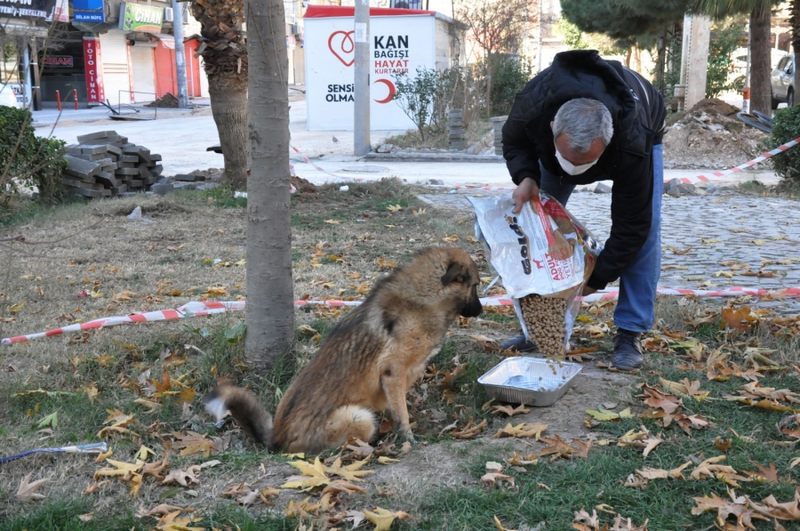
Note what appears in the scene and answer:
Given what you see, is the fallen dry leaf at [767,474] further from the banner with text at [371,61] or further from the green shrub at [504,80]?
the banner with text at [371,61]

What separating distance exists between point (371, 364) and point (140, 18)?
49.2 m

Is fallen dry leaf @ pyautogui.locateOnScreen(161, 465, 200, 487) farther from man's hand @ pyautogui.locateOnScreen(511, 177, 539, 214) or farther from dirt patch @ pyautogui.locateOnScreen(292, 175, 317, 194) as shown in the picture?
dirt patch @ pyautogui.locateOnScreen(292, 175, 317, 194)

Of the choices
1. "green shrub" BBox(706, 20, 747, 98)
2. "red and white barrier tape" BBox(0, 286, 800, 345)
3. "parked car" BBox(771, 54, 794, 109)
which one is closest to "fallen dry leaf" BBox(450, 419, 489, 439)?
"red and white barrier tape" BBox(0, 286, 800, 345)

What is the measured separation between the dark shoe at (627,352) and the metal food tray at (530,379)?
29 centimetres

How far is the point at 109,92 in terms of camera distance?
46812 mm

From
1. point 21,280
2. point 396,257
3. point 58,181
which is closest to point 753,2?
point 396,257

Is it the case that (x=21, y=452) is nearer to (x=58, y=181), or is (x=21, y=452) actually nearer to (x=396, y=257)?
(x=396, y=257)

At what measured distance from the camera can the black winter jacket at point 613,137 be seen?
4008mm

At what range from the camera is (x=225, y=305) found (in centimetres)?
616

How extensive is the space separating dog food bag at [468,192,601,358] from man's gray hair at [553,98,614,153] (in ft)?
2.90

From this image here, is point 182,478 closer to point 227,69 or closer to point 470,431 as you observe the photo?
point 470,431

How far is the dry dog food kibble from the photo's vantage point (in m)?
4.57

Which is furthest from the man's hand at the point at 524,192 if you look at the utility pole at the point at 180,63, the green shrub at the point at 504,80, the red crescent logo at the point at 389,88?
the utility pole at the point at 180,63

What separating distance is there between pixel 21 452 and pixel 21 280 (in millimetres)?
4303
